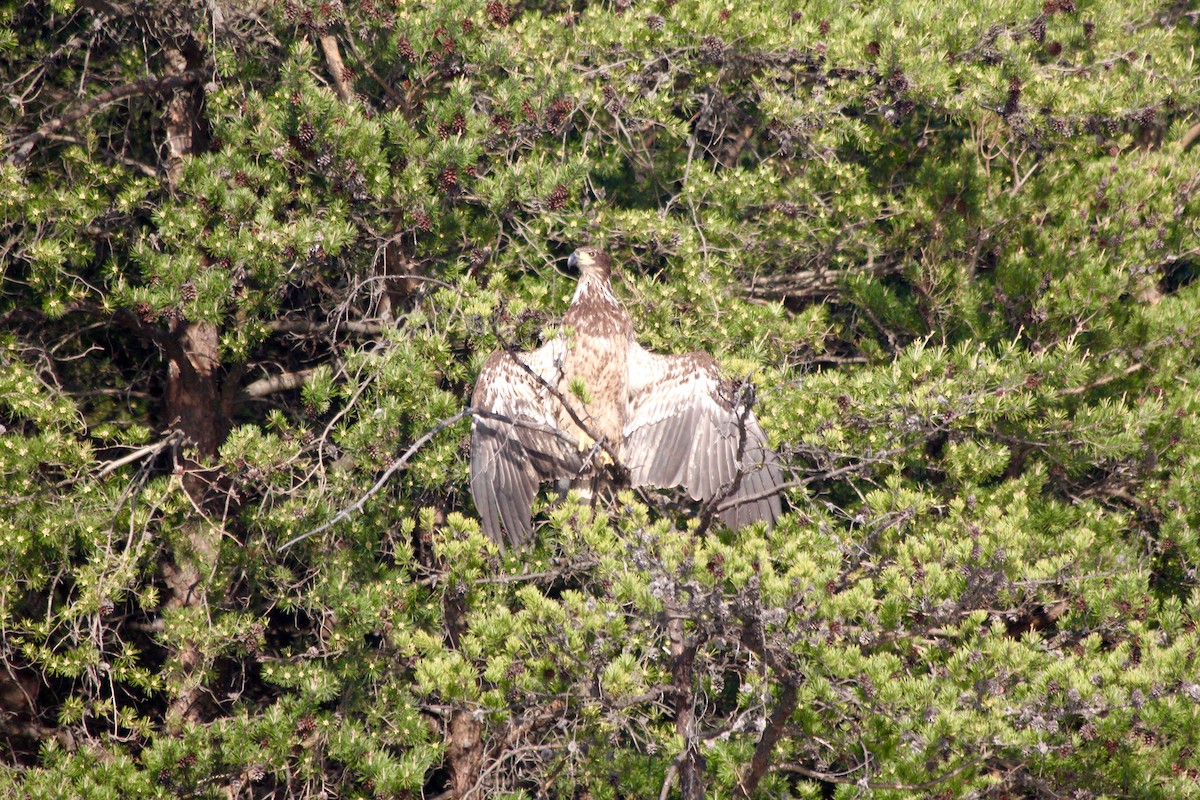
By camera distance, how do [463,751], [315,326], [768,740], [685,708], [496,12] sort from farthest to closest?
[315,326] < [463,751] < [496,12] < [685,708] < [768,740]

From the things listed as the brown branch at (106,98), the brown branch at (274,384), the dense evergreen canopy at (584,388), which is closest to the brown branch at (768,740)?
the dense evergreen canopy at (584,388)

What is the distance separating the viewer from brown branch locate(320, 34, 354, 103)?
15.6ft

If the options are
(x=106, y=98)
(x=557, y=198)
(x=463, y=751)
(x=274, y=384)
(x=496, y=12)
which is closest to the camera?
(x=557, y=198)

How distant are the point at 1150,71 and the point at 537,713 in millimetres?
3665

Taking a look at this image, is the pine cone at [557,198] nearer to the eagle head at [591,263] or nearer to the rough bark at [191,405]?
the eagle head at [591,263]

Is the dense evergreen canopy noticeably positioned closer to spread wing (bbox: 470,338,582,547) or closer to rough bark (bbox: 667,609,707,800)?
rough bark (bbox: 667,609,707,800)

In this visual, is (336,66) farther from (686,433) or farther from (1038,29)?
(1038,29)

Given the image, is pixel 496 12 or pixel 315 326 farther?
pixel 315 326

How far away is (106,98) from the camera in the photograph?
4.61 metres

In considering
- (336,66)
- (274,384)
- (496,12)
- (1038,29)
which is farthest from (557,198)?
(1038,29)

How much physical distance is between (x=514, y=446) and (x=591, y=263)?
87 centimetres

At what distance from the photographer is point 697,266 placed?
4.46m

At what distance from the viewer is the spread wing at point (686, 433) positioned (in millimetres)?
4684

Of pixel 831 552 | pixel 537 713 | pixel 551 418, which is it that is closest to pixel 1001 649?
pixel 831 552
